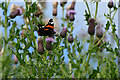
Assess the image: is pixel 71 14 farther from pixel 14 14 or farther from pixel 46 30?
pixel 46 30

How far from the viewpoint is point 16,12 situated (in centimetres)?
178

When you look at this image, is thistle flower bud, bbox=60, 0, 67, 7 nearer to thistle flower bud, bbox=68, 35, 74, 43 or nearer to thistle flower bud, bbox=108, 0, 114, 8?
thistle flower bud, bbox=68, 35, 74, 43

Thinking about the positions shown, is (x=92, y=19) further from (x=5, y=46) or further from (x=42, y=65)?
(x=5, y=46)

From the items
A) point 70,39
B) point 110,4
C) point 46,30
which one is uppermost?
point 110,4

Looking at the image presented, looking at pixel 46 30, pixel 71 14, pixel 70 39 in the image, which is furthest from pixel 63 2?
pixel 46 30

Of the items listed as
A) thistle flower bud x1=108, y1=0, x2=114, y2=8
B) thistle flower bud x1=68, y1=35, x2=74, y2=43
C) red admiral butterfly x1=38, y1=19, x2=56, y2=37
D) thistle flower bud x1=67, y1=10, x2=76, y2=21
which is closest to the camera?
red admiral butterfly x1=38, y1=19, x2=56, y2=37

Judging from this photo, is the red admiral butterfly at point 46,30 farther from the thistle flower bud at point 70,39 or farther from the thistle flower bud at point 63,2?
the thistle flower bud at point 63,2

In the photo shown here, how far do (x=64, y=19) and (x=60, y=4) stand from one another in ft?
0.63

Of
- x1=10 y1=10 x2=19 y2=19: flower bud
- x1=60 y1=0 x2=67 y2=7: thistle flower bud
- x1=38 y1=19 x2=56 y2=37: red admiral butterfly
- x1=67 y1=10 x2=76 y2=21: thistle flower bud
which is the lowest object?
x1=38 y1=19 x2=56 y2=37: red admiral butterfly

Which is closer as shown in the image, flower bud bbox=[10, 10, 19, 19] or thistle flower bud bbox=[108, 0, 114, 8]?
thistle flower bud bbox=[108, 0, 114, 8]

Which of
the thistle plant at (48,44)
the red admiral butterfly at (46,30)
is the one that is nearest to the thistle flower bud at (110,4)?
the thistle plant at (48,44)

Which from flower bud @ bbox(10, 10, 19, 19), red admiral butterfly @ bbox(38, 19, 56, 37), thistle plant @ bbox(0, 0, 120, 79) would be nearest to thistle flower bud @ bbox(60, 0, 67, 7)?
thistle plant @ bbox(0, 0, 120, 79)

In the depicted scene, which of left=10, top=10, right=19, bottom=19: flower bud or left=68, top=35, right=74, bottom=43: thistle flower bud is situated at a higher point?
left=10, top=10, right=19, bottom=19: flower bud

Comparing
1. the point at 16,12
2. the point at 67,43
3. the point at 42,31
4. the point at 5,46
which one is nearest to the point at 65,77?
the point at 67,43
